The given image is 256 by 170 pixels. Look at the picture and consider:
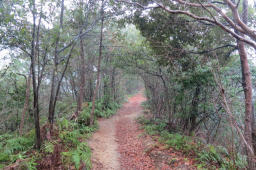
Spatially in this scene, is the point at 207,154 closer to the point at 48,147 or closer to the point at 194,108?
the point at 194,108

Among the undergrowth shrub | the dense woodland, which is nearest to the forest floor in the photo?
the undergrowth shrub

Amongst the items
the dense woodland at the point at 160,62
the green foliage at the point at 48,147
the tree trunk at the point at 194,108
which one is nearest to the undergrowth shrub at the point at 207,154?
the dense woodland at the point at 160,62

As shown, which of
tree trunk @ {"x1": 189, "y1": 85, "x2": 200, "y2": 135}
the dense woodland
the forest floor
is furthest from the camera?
tree trunk @ {"x1": 189, "y1": 85, "x2": 200, "y2": 135}

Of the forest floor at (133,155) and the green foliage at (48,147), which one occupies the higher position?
the green foliage at (48,147)

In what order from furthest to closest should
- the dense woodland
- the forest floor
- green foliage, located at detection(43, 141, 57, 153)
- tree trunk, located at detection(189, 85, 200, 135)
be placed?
tree trunk, located at detection(189, 85, 200, 135) → the forest floor → green foliage, located at detection(43, 141, 57, 153) → the dense woodland

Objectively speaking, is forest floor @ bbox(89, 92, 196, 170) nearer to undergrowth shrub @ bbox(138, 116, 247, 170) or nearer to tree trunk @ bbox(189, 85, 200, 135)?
undergrowth shrub @ bbox(138, 116, 247, 170)

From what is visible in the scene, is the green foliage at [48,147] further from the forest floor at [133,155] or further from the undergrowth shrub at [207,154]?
the undergrowth shrub at [207,154]

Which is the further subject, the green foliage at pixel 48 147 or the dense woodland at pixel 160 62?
the green foliage at pixel 48 147

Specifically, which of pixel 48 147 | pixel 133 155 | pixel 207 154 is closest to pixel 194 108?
pixel 207 154

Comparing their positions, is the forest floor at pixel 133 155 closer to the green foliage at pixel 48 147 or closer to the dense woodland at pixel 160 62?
the dense woodland at pixel 160 62

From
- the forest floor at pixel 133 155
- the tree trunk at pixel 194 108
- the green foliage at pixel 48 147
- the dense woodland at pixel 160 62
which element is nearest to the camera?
the dense woodland at pixel 160 62

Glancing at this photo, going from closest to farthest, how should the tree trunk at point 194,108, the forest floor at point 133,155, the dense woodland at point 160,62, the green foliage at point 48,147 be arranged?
the dense woodland at point 160,62
the green foliage at point 48,147
the forest floor at point 133,155
the tree trunk at point 194,108

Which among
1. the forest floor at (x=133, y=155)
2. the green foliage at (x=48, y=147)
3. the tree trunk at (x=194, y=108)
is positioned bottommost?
the forest floor at (x=133, y=155)

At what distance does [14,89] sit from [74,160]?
6.64m
